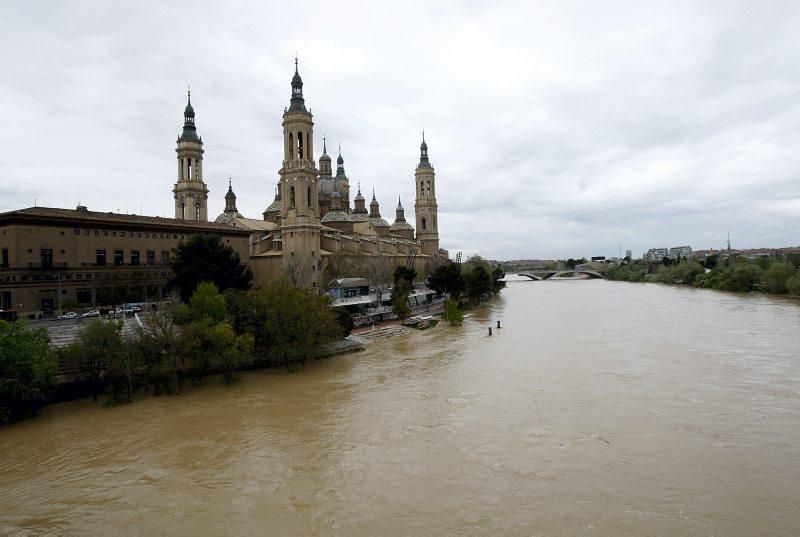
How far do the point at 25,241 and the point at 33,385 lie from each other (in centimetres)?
1326

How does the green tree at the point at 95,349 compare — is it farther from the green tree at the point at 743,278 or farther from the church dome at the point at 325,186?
the green tree at the point at 743,278

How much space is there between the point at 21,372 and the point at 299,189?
26.0 m

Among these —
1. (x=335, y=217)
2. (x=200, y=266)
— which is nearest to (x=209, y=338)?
(x=200, y=266)

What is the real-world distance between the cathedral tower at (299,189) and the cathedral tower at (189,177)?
12.5 metres

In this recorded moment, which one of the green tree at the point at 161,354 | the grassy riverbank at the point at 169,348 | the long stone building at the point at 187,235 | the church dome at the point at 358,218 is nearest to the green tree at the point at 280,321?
the grassy riverbank at the point at 169,348

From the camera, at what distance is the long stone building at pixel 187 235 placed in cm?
A: 2459

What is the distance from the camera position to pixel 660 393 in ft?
55.3

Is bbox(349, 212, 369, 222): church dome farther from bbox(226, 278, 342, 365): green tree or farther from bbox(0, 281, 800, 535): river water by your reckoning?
bbox(0, 281, 800, 535): river water

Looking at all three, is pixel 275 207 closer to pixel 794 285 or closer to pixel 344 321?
pixel 344 321

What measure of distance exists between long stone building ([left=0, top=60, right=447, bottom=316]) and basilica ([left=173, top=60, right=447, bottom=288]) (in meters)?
0.09

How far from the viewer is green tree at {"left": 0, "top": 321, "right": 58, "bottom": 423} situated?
1423 centimetres

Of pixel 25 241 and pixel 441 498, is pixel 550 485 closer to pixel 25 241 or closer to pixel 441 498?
pixel 441 498

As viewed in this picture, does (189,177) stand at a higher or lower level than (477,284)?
higher

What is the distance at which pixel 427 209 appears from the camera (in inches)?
2753
